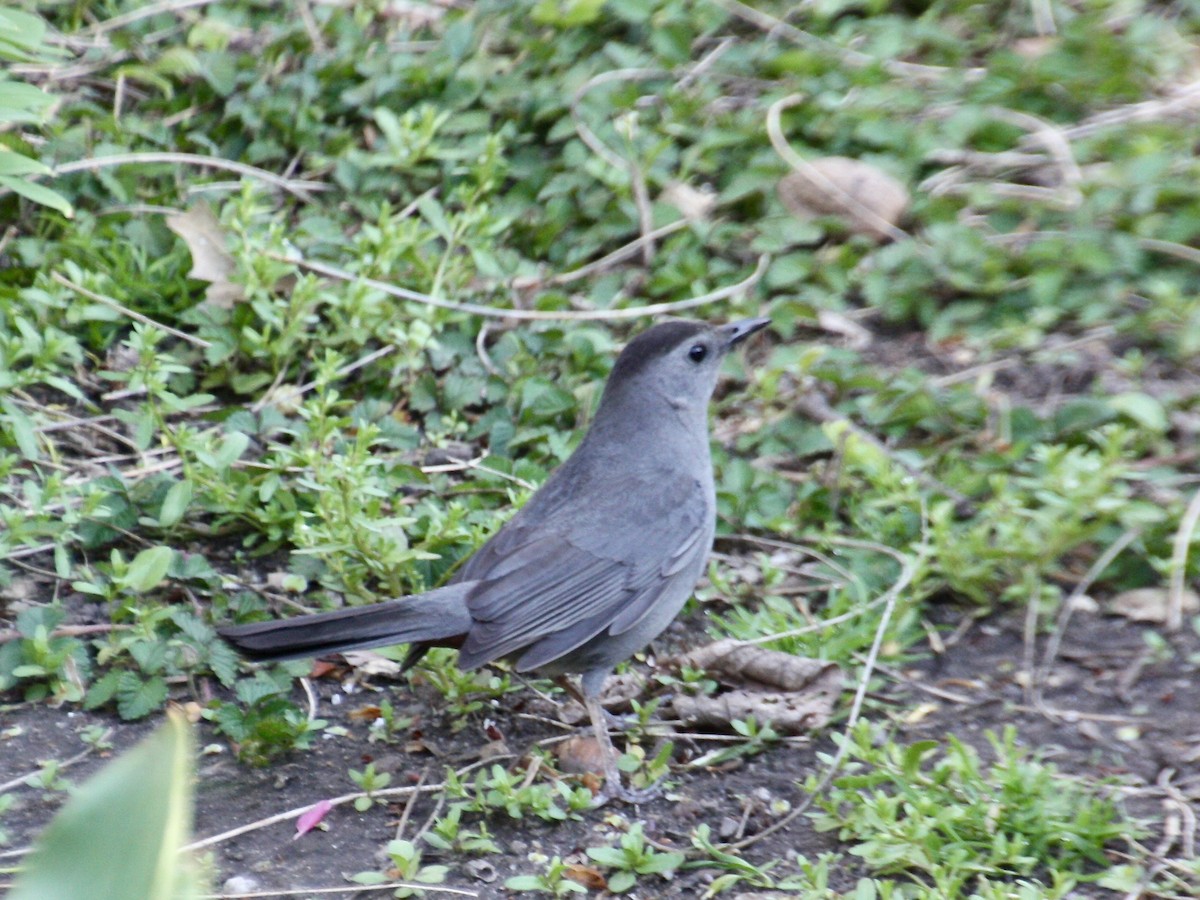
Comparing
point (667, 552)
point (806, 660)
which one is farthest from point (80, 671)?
point (806, 660)

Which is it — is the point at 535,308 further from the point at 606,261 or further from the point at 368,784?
the point at 368,784

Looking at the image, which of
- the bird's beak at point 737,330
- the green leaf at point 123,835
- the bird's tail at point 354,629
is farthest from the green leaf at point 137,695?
the green leaf at point 123,835

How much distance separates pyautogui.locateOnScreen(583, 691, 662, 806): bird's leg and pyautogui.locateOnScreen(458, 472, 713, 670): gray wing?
256 mm

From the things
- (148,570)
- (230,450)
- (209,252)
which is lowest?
(148,570)

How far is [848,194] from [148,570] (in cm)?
422

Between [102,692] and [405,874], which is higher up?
[102,692]

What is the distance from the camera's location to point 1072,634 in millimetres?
5145

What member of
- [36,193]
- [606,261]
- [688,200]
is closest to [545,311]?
[606,261]

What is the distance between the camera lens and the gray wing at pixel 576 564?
4129 mm

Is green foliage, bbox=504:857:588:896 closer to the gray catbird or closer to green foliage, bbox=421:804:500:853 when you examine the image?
green foliage, bbox=421:804:500:853

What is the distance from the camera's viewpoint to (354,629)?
151 inches

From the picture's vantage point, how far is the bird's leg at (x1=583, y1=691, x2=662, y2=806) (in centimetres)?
414

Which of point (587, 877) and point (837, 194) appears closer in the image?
point (587, 877)

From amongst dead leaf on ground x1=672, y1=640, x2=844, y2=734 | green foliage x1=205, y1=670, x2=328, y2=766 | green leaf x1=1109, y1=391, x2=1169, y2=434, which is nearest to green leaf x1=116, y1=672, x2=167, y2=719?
green foliage x1=205, y1=670, x2=328, y2=766
